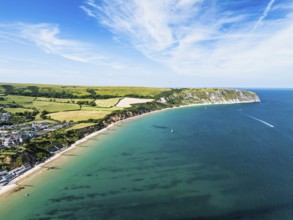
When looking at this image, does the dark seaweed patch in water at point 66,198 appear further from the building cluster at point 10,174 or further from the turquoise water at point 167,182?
the building cluster at point 10,174

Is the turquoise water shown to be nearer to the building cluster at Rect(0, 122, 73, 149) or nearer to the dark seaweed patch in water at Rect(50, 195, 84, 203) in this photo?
the dark seaweed patch in water at Rect(50, 195, 84, 203)

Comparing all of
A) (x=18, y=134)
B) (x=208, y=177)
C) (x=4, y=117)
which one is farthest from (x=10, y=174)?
(x=4, y=117)

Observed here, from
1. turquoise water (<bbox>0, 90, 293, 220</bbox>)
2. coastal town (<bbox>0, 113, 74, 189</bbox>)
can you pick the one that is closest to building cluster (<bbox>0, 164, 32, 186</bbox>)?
coastal town (<bbox>0, 113, 74, 189</bbox>)

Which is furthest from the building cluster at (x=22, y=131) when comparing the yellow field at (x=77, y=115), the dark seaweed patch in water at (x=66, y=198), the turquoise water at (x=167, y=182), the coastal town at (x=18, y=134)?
the dark seaweed patch in water at (x=66, y=198)

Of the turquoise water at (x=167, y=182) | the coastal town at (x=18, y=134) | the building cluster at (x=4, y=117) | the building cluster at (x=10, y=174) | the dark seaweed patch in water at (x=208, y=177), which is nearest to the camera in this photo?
the turquoise water at (x=167, y=182)

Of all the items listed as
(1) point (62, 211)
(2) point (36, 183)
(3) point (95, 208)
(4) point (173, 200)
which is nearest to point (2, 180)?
(2) point (36, 183)

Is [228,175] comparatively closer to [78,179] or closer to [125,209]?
[125,209]
